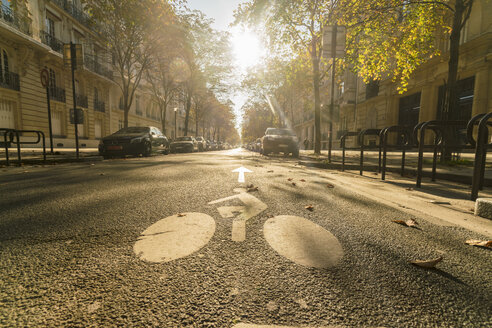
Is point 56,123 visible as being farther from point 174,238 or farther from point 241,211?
point 174,238

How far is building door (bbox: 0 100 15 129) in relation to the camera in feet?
48.6

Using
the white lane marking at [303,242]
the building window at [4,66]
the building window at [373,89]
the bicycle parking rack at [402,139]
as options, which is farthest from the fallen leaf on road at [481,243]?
the building window at [373,89]

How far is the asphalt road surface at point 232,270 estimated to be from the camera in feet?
2.84

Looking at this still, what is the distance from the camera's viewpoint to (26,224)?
180 cm

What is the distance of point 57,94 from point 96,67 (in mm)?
5391

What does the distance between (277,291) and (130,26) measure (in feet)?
52.7

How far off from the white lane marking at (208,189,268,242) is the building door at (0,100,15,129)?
19.7 meters

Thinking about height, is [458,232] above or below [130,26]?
below

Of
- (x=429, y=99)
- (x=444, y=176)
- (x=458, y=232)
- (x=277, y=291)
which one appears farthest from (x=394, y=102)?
(x=277, y=291)

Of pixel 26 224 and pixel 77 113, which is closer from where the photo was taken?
pixel 26 224

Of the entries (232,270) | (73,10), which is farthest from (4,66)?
(232,270)

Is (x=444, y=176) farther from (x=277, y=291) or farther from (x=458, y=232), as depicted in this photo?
(x=277, y=291)

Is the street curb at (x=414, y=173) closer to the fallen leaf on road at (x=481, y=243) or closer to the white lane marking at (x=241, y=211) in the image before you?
the fallen leaf on road at (x=481, y=243)

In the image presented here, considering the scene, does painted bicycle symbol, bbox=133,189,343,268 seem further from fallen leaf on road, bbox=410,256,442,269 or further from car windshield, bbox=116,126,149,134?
car windshield, bbox=116,126,149,134
